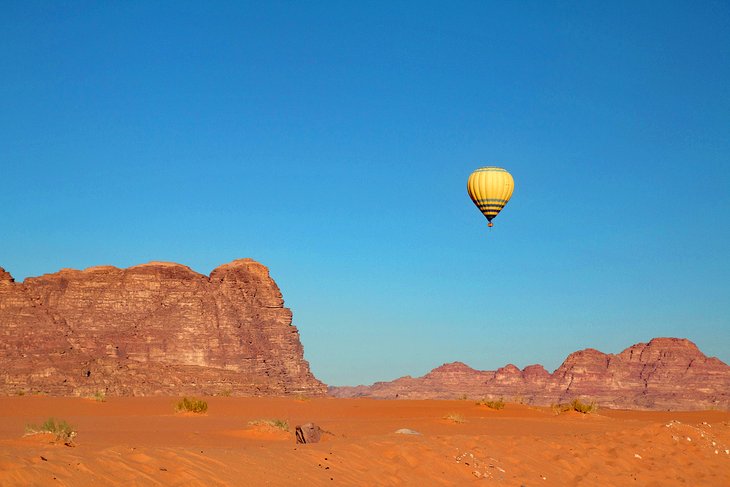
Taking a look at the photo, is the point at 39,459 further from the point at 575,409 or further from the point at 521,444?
the point at 575,409

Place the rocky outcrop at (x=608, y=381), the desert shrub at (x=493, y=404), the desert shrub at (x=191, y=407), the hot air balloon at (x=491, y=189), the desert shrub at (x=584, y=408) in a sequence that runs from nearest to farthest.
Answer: the desert shrub at (x=191, y=407), the desert shrub at (x=584, y=408), the desert shrub at (x=493, y=404), the hot air balloon at (x=491, y=189), the rocky outcrop at (x=608, y=381)

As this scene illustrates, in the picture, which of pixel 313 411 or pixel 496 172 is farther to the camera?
pixel 496 172

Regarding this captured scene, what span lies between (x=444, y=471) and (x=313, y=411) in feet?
59.9

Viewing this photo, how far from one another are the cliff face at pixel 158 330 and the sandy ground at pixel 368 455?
2912 inches

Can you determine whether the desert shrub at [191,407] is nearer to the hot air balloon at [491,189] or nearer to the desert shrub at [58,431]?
the desert shrub at [58,431]

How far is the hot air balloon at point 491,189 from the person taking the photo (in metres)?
40.4

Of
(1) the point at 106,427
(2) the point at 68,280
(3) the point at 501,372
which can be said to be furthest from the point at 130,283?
(1) the point at 106,427

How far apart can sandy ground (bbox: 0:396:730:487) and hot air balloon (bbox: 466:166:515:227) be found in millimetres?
18452

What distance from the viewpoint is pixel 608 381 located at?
488 ft

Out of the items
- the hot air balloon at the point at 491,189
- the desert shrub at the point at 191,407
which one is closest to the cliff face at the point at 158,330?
the hot air balloon at the point at 491,189

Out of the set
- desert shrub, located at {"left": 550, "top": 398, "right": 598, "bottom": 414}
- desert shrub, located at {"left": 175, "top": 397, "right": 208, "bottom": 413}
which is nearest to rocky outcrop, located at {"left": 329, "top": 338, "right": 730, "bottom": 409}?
desert shrub, located at {"left": 550, "top": 398, "right": 598, "bottom": 414}

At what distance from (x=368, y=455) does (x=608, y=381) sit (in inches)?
5667

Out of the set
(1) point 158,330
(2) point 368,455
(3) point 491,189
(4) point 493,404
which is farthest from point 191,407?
(1) point 158,330

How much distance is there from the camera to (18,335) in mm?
103312
